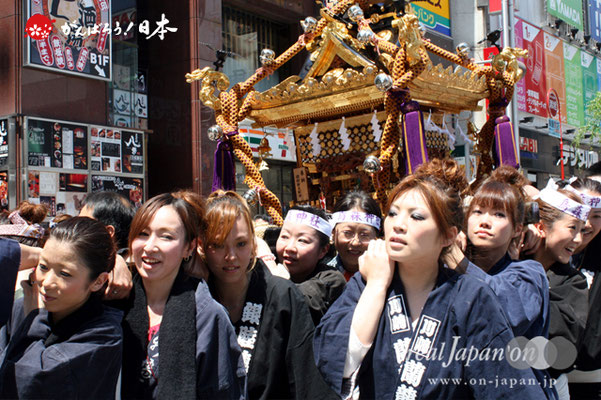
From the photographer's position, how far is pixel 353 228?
10.5 feet

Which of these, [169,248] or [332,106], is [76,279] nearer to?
[169,248]

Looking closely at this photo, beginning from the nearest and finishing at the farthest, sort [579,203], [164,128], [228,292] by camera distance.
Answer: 1. [228,292]
2. [579,203]
3. [164,128]

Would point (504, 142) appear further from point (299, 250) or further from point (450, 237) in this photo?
point (450, 237)

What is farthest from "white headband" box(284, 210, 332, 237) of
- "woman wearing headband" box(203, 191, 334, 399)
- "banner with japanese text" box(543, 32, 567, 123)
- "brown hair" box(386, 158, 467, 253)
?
"banner with japanese text" box(543, 32, 567, 123)

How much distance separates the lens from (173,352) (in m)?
1.92

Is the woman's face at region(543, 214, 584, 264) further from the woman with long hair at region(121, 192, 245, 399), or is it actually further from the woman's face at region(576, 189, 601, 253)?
the woman with long hair at region(121, 192, 245, 399)

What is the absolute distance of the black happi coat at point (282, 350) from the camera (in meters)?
2.26

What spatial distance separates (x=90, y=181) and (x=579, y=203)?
7.53 meters

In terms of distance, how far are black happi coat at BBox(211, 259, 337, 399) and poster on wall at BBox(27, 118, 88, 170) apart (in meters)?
6.72

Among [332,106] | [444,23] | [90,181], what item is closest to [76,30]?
[90,181]

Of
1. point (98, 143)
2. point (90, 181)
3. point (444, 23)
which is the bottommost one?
point (90, 181)

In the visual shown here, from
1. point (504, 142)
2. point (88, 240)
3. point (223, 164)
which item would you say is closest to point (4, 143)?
point (223, 164)

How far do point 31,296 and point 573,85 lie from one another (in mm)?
20480

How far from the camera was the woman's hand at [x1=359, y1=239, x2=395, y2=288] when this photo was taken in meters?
1.90
